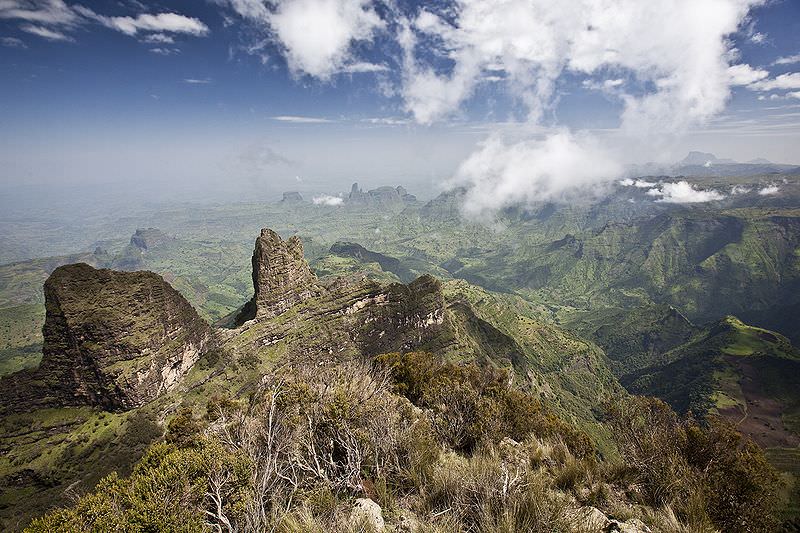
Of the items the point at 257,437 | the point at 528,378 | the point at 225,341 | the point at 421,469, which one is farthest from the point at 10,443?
the point at 528,378

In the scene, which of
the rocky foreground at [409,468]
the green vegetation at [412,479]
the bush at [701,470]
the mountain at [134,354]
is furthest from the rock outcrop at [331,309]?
the bush at [701,470]

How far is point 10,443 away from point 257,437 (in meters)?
87.9

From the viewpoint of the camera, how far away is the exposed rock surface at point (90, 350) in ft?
Result: 245

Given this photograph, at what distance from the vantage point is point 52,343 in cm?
7619

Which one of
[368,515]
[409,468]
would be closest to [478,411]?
[409,468]

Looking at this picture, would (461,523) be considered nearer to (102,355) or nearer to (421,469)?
(421,469)

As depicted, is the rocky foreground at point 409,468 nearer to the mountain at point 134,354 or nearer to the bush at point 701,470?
the bush at point 701,470

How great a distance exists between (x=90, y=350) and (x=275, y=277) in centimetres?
4865

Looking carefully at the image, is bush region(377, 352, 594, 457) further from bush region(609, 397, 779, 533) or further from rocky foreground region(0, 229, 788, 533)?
bush region(609, 397, 779, 533)

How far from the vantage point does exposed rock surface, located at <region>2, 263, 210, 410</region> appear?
74.8 m

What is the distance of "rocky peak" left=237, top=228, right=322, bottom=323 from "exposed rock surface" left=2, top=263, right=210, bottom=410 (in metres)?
34.0

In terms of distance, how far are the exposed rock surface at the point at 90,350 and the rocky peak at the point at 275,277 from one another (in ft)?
111

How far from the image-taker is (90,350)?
246ft

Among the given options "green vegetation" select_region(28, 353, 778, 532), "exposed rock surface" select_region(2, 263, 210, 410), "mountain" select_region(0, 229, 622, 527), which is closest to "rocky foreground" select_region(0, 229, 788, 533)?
"green vegetation" select_region(28, 353, 778, 532)
